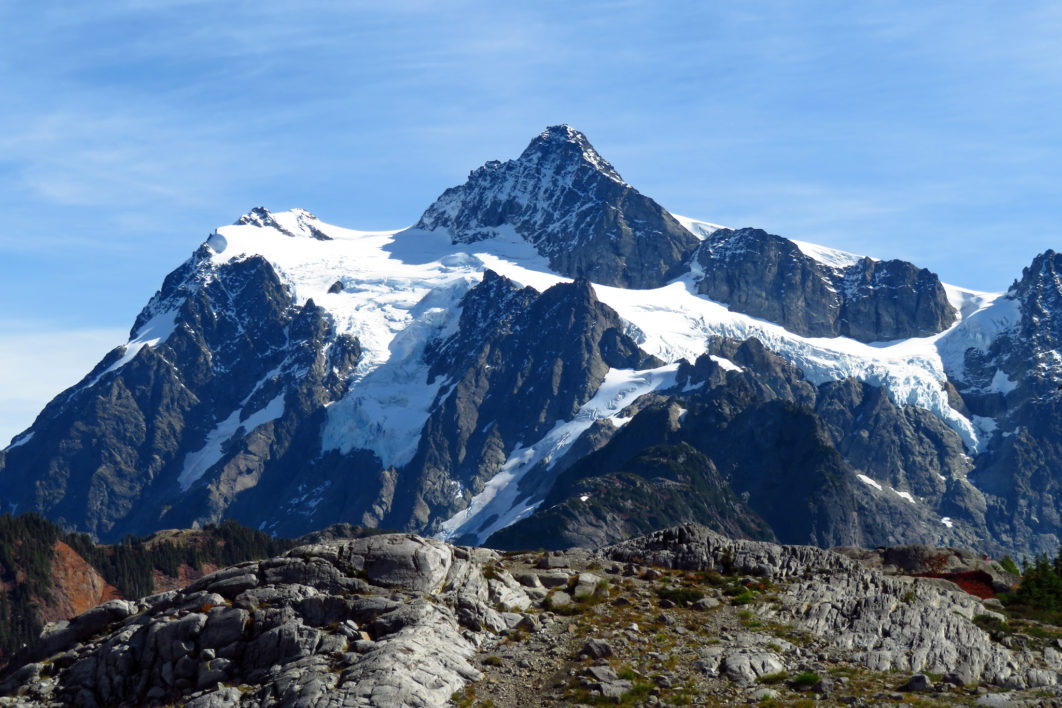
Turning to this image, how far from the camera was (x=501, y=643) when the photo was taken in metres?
58.4

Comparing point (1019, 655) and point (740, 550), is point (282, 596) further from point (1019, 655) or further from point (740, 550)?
point (1019, 655)

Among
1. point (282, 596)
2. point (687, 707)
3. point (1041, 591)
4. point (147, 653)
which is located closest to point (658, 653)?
point (687, 707)

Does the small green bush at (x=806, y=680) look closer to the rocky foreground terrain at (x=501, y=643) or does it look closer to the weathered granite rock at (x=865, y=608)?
the rocky foreground terrain at (x=501, y=643)

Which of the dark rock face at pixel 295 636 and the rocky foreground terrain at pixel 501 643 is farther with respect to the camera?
the rocky foreground terrain at pixel 501 643

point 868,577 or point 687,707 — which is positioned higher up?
point 868,577

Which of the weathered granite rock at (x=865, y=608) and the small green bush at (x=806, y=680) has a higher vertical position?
the weathered granite rock at (x=865, y=608)

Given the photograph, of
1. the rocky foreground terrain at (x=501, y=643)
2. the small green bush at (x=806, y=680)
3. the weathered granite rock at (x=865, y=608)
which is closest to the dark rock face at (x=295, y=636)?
the rocky foreground terrain at (x=501, y=643)

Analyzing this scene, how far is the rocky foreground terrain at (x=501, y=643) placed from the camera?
53.5m

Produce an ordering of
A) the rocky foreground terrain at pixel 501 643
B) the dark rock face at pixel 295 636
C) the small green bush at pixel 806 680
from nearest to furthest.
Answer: the dark rock face at pixel 295 636, the rocky foreground terrain at pixel 501 643, the small green bush at pixel 806 680

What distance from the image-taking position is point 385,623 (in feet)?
185

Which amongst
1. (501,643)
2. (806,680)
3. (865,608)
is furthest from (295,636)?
(865,608)

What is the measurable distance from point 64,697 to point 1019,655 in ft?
142

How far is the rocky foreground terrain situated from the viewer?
175ft

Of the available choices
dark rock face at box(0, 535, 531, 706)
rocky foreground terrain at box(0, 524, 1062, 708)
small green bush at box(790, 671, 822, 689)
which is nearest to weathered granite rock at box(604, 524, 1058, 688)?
rocky foreground terrain at box(0, 524, 1062, 708)
